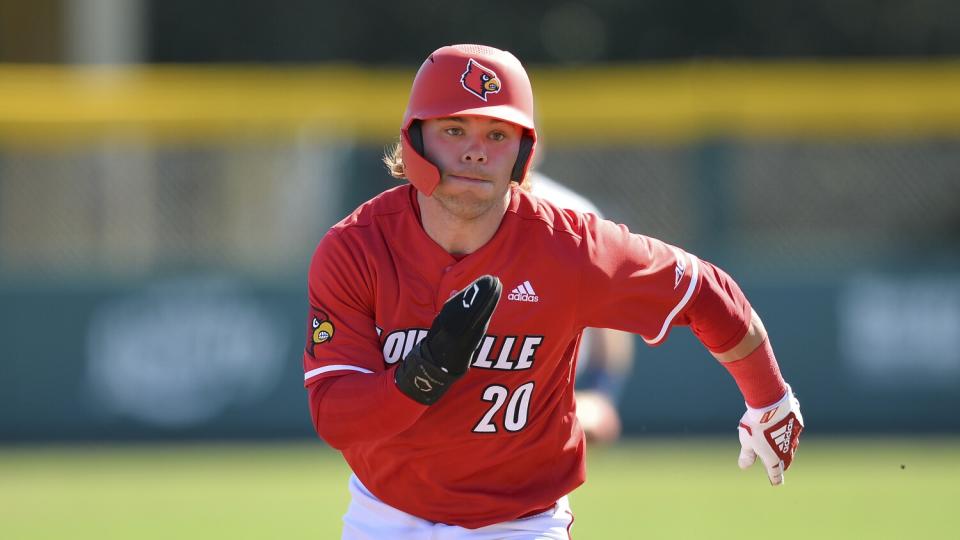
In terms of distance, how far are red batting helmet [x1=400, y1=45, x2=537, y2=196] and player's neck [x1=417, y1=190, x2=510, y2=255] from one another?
102 mm

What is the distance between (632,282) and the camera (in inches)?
167

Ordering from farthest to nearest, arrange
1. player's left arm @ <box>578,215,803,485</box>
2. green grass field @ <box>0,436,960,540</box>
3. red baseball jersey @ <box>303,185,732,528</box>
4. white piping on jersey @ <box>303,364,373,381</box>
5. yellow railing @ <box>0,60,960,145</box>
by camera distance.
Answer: yellow railing @ <box>0,60,960,145</box> → green grass field @ <box>0,436,960,540</box> → player's left arm @ <box>578,215,803,485</box> → red baseball jersey @ <box>303,185,732,528</box> → white piping on jersey @ <box>303,364,373,381</box>

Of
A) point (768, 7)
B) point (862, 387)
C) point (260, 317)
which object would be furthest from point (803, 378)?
point (768, 7)

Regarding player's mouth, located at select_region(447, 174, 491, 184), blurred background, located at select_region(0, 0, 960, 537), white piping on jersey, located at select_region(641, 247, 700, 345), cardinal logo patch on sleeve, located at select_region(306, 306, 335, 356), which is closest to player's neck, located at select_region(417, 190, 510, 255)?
player's mouth, located at select_region(447, 174, 491, 184)

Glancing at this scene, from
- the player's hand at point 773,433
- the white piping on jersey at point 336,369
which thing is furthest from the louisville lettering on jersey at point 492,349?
the player's hand at point 773,433

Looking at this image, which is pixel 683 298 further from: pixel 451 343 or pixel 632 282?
pixel 451 343

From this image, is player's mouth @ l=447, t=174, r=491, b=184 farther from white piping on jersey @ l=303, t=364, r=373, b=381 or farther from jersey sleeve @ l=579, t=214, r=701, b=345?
white piping on jersey @ l=303, t=364, r=373, b=381

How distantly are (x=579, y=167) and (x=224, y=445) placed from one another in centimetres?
380

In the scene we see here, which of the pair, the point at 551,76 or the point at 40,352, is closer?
the point at 40,352

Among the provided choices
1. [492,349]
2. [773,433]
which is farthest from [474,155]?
[773,433]

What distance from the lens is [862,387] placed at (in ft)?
39.5

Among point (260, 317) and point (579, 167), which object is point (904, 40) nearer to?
point (579, 167)

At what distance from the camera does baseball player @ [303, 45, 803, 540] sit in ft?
13.4

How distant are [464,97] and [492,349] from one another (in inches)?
28.5
